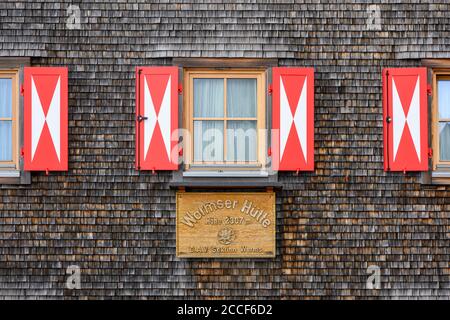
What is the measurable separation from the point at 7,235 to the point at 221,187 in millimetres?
2376

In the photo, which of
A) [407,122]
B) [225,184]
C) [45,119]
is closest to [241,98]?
[225,184]

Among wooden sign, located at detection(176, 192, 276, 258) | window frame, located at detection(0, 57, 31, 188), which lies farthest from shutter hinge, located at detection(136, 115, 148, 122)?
window frame, located at detection(0, 57, 31, 188)

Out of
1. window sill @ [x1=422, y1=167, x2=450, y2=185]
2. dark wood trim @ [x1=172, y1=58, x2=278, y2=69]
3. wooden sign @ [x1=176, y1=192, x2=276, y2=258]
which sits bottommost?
wooden sign @ [x1=176, y1=192, x2=276, y2=258]

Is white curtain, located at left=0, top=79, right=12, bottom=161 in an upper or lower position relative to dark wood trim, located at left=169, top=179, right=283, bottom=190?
upper

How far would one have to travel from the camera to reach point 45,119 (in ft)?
39.1

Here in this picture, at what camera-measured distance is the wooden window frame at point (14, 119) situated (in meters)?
12.0

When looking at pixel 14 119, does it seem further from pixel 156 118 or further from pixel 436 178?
pixel 436 178

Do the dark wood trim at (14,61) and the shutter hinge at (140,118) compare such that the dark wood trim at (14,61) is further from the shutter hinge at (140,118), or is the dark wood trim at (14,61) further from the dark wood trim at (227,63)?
the dark wood trim at (227,63)

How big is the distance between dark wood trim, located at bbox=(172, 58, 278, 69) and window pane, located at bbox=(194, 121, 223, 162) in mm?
632

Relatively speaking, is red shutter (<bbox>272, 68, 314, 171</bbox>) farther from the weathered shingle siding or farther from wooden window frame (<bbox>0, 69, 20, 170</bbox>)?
wooden window frame (<bbox>0, 69, 20, 170</bbox>)

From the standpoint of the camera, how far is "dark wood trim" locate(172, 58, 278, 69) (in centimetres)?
1200

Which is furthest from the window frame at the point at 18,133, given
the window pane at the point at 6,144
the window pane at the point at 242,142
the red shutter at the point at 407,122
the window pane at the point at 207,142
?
the red shutter at the point at 407,122

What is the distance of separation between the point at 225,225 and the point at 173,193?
0.66 metres

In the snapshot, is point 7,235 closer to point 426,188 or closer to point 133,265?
point 133,265
